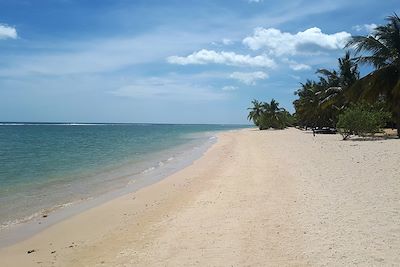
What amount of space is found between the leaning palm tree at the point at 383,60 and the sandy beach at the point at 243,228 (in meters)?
17.0

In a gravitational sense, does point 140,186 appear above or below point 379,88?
below

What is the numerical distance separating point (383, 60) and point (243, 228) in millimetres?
24932

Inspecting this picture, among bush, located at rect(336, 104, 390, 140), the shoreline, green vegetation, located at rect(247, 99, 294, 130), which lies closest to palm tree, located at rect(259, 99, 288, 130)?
green vegetation, located at rect(247, 99, 294, 130)

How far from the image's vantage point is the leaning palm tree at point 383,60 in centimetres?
2711

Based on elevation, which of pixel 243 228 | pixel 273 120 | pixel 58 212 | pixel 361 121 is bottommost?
pixel 58 212

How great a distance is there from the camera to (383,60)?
2770cm

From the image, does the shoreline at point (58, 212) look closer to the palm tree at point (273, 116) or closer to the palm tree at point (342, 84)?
the palm tree at point (342, 84)

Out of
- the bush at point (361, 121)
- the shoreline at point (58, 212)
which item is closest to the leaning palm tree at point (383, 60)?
the bush at point (361, 121)

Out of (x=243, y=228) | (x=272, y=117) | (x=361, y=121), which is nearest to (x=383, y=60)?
(x=361, y=121)

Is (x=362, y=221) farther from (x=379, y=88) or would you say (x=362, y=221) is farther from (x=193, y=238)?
(x=379, y=88)

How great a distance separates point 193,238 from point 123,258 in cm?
125

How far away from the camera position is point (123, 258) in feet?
19.8

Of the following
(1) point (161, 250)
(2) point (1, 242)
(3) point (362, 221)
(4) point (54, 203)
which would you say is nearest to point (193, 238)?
(1) point (161, 250)

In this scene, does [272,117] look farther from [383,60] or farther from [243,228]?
[243,228]
